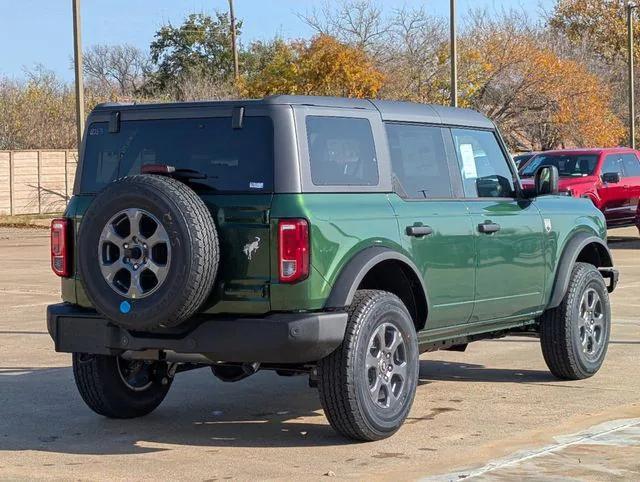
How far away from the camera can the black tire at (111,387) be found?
8258 mm

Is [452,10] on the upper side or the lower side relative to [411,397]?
upper

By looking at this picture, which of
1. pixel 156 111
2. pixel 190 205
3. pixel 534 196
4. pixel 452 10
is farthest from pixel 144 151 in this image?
pixel 452 10

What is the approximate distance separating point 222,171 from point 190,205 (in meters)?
0.45

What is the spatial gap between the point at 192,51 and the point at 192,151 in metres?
53.5

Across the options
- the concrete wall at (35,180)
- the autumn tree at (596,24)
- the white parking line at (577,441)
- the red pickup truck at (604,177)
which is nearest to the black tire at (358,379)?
the white parking line at (577,441)

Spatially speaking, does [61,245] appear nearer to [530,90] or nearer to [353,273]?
[353,273]

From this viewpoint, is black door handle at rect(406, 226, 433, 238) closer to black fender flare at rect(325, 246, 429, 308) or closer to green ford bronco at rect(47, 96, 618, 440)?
green ford bronco at rect(47, 96, 618, 440)

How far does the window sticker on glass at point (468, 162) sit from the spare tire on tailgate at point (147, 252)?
231 cm

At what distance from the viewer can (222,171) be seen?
7.51m

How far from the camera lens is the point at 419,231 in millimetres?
8023

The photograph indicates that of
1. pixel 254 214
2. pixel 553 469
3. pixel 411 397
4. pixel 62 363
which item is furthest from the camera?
pixel 62 363

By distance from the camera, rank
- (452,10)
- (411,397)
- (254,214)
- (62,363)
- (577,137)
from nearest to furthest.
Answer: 1. (254,214)
2. (411,397)
3. (62,363)
4. (452,10)
5. (577,137)

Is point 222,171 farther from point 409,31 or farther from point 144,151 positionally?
point 409,31

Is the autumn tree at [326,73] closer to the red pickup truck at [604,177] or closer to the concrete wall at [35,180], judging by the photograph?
the concrete wall at [35,180]
